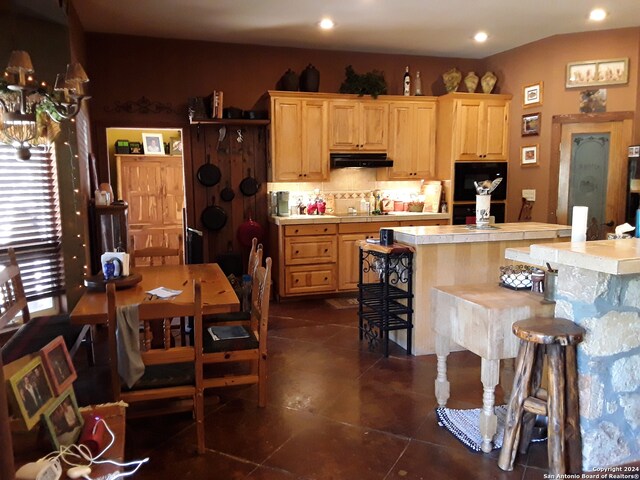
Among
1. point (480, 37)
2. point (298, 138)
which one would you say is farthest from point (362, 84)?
point (480, 37)

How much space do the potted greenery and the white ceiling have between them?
15.1 inches

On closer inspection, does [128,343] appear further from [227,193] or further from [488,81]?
[488,81]

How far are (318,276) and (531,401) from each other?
3540 millimetres

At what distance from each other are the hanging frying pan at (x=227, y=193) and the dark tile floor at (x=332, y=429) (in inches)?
99.8

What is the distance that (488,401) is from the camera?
2461 millimetres

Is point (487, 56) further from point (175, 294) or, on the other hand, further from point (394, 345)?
point (175, 294)

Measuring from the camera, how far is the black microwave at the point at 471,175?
6.02 metres

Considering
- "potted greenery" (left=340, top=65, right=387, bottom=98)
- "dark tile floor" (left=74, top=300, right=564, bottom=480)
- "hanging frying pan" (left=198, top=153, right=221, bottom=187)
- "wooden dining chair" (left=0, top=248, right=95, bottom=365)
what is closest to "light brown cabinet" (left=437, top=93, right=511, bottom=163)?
"potted greenery" (left=340, top=65, right=387, bottom=98)

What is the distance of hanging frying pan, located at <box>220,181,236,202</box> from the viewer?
229 inches

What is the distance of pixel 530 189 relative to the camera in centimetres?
594

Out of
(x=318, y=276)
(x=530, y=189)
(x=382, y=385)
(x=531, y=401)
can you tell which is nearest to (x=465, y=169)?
(x=530, y=189)

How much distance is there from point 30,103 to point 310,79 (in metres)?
3.61

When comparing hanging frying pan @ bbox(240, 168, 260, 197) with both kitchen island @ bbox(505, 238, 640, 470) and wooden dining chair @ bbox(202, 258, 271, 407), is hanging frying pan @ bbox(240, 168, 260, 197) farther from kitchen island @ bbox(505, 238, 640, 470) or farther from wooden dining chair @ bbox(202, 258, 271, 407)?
kitchen island @ bbox(505, 238, 640, 470)

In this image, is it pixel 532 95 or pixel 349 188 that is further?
pixel 349 188
